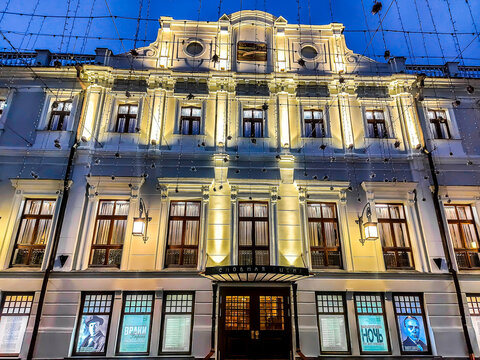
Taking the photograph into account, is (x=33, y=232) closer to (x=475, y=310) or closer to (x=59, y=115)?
(x=59, y=115)

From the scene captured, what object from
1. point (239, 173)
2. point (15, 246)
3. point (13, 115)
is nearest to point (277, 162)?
point (239, 173)

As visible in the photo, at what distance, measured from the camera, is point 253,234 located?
42.5ft

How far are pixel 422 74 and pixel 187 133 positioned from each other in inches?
436

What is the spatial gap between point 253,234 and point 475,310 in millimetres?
8397

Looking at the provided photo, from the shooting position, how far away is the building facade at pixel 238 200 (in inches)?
453

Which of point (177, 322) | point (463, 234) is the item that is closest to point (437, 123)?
point (463, 234)

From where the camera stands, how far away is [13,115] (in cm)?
1441

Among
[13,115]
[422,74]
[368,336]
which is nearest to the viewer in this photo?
[368,336]

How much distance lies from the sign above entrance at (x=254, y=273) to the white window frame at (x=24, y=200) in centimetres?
631

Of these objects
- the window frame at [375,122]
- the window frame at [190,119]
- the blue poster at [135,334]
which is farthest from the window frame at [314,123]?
the blue poster at [135,334]

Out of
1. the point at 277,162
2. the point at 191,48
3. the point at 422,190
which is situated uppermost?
the point at 191,48

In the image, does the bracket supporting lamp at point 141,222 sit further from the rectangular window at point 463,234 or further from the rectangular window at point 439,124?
the rectangular window at point 439,124

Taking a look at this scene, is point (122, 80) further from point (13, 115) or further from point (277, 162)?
point (277, 162)

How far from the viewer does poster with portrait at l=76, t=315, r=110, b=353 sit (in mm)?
11141
